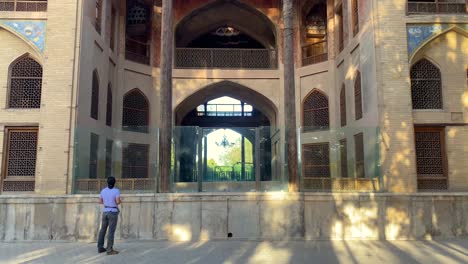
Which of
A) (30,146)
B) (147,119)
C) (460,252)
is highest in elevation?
(147,119)

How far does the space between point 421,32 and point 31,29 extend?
1084cm

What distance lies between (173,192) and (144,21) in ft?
30.0

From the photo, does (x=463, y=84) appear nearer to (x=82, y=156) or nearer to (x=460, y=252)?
(x=460, y=252)

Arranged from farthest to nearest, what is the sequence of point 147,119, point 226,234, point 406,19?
point 147,119
point 406,19
point 226,234

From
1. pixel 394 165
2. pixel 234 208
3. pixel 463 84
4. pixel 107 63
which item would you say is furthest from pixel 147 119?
pixel 463 84

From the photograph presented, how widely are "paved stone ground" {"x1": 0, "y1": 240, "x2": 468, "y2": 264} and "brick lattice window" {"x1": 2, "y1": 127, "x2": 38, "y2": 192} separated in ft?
8.78

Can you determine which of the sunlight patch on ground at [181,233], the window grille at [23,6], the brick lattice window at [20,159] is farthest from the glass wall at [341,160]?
the window grille at [23,6]

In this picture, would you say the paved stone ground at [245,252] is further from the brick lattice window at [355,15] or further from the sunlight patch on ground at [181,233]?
the brick lattice window at [355,15]

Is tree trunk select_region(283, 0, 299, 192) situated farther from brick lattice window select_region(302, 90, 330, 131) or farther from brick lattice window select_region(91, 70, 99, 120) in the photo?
brick lattice window select_region(91, 70, 99, 120)

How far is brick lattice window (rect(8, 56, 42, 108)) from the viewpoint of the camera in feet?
35.8

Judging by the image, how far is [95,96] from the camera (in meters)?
12.4

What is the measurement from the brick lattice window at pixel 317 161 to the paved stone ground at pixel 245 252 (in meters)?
2.40

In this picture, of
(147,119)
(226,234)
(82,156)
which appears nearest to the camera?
(226,234)

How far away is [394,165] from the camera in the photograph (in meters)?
10.3
